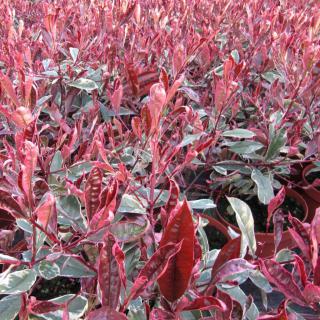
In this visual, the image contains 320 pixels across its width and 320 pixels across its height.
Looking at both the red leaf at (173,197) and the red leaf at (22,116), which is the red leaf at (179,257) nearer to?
the red leaf at (173,197)

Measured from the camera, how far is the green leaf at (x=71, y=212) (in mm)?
1032

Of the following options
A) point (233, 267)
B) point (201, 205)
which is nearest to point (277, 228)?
point (201, 205)

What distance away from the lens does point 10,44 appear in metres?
1.81

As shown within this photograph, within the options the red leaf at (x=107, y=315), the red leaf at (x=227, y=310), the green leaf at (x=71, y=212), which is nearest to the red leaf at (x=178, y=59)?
the green leaf at (x=71, y=212)

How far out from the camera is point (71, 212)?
106cm

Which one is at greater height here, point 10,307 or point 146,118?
point 146,118

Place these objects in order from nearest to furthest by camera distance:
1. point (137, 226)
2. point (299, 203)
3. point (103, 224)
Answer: point (103, 224), point (137, 226), point (299, 203)

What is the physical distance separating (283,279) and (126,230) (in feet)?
1.06

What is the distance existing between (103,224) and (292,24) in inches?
80.2

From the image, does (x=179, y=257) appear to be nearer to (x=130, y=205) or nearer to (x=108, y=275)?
(x=108, y=275)

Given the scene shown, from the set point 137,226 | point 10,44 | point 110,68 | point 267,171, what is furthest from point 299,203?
point 10,44

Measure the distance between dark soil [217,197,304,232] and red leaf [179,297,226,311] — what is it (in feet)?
3.81

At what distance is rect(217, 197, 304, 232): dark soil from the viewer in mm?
1954

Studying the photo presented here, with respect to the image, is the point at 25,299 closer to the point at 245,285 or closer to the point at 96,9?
the point at 245,285
